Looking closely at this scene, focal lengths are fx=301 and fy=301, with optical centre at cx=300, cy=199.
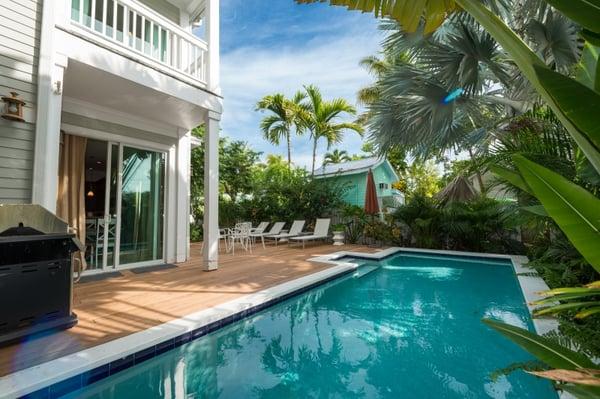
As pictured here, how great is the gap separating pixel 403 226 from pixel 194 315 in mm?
9590

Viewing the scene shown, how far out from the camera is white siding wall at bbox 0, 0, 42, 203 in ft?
13.4

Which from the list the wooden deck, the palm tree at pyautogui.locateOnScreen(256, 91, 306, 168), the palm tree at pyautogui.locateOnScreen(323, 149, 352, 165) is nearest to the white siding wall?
the wooden deck

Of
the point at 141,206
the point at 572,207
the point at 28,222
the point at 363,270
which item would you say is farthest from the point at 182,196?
the point at 572,207

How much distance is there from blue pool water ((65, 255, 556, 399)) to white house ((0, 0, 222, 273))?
2902mm

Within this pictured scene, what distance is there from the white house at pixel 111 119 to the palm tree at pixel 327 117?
6.89m

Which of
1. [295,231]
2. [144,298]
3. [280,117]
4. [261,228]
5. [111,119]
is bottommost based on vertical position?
[144,298]

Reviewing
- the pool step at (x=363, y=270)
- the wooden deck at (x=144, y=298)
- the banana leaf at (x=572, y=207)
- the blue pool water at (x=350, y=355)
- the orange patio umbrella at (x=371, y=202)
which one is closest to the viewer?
the banana leaf at (x=572, y=207)

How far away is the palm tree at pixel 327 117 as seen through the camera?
14.4 m

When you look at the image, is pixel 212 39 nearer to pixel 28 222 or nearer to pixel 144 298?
pixel 28 222

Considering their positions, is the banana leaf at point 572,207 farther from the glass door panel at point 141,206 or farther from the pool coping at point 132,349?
the glass door panel at point 141,206

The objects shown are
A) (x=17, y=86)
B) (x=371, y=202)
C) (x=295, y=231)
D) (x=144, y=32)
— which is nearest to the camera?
(x=17, y=86)

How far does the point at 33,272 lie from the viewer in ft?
11.1

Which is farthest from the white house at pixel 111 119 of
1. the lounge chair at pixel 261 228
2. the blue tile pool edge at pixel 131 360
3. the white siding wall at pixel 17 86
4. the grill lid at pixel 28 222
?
the lounge chair at pixel 261 228

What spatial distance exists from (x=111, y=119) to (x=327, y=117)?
9.81 metres
